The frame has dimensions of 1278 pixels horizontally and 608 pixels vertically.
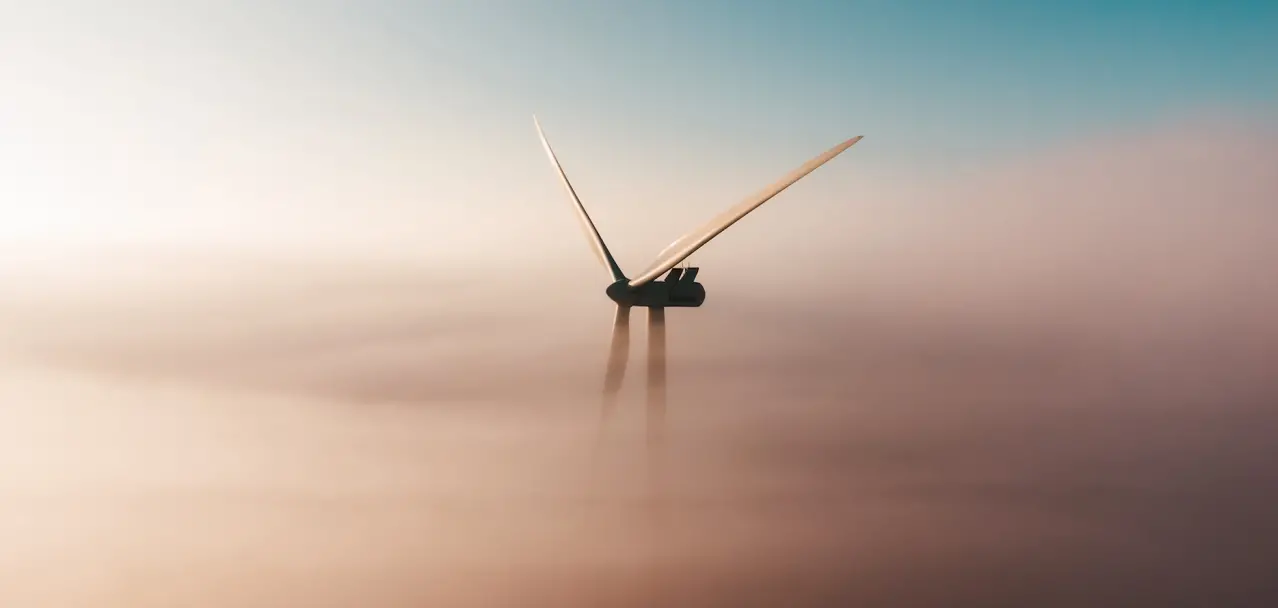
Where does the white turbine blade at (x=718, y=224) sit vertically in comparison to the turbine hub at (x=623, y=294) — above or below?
above

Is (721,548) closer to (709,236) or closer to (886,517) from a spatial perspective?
(886,517)

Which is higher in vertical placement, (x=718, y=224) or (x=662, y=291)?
Result: (x=718, y=224)

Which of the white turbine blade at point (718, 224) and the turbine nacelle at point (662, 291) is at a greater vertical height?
the white turbine blade at point (718, 224)

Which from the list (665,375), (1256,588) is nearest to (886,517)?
(1256,588)

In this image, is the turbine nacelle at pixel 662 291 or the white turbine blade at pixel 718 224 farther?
the turbine nacelle at pixel 662 291

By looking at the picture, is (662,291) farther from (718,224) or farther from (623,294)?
(718,224)

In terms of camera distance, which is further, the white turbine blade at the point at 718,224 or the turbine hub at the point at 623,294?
the turbine hub at the point at 623,294
